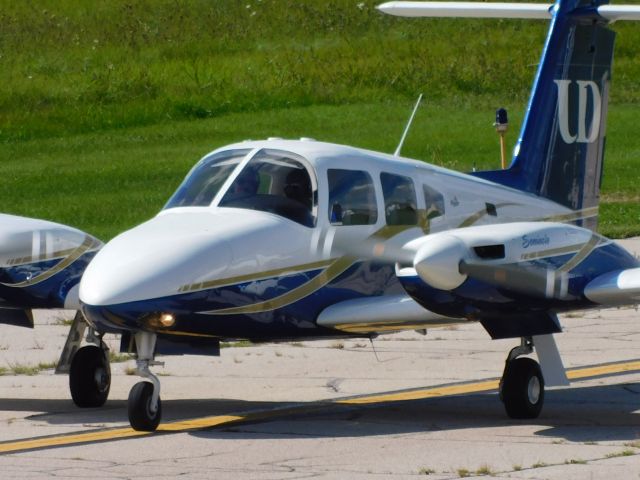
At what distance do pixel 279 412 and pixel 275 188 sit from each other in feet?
5.99

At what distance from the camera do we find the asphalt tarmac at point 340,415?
33.8 ft

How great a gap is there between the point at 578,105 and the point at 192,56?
3153 cm

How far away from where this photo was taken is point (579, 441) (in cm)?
1103

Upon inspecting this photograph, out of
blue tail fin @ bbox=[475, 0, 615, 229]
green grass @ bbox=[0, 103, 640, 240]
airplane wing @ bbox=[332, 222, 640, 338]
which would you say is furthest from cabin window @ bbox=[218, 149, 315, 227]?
green grass @ bbox=[0, 103, 640, 240]

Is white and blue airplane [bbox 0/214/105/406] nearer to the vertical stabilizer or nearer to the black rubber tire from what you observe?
the black rubber tire

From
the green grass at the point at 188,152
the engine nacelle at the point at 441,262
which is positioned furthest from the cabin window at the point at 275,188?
the green grass at the point at 188,152

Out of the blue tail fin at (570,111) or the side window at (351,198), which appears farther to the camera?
the blue tail fin at (570,111)

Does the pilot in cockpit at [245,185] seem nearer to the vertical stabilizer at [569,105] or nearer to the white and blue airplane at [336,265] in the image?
the white and blue airplane at [336,265]

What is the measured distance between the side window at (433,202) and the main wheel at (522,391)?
1.46 meters

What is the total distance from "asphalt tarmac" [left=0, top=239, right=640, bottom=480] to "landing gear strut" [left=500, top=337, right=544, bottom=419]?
13 centimetres

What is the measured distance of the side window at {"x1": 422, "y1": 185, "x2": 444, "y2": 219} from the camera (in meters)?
13.0

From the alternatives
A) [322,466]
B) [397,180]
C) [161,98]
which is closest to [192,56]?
[161,98]

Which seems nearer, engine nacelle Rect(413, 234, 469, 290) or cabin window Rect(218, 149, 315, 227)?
engine nacelle Rect(413, 234, 469, 290)

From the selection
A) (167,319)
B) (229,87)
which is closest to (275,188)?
(167,319)
